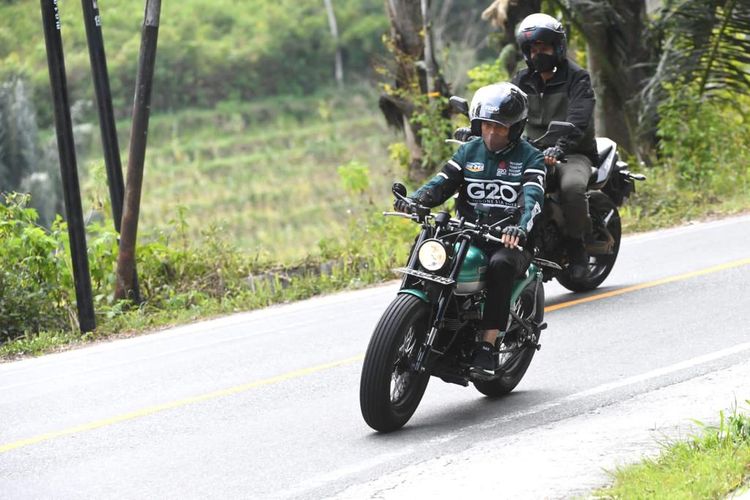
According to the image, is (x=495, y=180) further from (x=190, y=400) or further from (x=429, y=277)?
(x=190, y=400)

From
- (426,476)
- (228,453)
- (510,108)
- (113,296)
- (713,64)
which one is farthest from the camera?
(713,64)

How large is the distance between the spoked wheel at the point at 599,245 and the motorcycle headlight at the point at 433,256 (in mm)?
4031

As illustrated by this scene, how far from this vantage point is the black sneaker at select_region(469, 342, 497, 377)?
7160 millimetres

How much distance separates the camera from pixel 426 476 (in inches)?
238

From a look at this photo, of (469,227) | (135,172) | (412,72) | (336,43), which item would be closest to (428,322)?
(469,227)

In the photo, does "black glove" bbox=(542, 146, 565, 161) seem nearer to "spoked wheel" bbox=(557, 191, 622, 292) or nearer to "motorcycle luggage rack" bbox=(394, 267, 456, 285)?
"spoked wheel" bbox=(557, 191, 622, 292)

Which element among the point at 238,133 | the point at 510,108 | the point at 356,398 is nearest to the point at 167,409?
the point at 356,398

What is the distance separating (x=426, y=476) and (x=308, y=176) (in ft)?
190

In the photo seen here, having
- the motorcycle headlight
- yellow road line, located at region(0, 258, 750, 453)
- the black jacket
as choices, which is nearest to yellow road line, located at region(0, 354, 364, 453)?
yellow road line, located at region(0, 258, 750, 453)

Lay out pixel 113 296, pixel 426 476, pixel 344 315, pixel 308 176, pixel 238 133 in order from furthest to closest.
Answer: pixel 238 133
pixel 308 176
pixel 113 296
pixel 344 315
pixel 426 476

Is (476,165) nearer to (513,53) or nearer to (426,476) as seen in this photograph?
(426,476)

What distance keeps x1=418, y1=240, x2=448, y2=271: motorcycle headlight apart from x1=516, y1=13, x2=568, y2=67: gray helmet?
3.78 metres

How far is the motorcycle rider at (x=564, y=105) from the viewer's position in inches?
399

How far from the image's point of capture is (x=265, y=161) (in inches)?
2640
